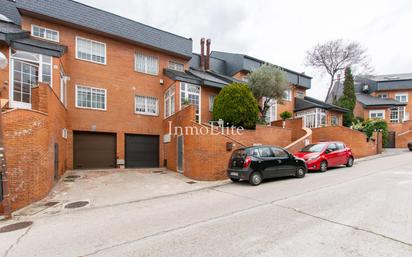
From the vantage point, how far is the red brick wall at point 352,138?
57.6 feet

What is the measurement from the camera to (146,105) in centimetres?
1614

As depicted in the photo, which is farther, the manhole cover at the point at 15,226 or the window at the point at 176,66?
the window at the point at 176,66

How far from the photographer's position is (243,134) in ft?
40.9

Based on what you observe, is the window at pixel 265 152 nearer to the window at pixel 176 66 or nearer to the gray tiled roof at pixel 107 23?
the window at pixel 176 66

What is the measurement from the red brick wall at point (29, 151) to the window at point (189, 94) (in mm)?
7888

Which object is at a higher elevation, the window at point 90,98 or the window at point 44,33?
the window at point 44,33

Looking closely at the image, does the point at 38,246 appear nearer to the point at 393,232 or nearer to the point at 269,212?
the point at 269,212

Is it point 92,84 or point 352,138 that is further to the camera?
point 352,138

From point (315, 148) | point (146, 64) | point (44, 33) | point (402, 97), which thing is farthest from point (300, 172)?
point (402, 97)

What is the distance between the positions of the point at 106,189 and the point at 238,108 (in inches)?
327

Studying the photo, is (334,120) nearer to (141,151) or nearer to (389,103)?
(389,103)

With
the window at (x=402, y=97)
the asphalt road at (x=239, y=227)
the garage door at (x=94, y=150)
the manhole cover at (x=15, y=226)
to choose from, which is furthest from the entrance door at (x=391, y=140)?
the manhole cover at (x=15, y=226)

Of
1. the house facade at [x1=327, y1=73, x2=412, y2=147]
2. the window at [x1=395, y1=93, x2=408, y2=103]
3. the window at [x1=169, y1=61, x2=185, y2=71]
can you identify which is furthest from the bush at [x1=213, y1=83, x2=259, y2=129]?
the window at [x1=395, y1=93, x2=408, y2=103]

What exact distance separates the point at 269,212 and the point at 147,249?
3.15 metres
